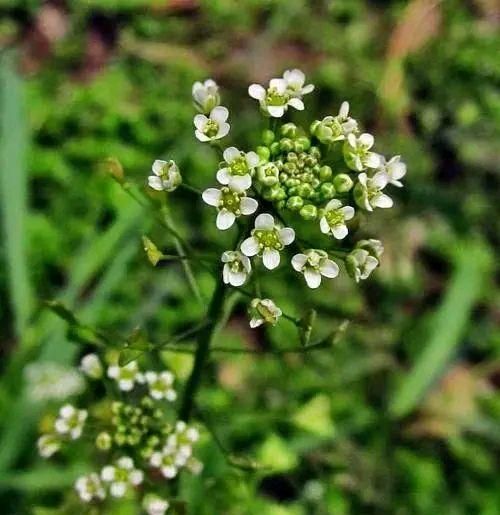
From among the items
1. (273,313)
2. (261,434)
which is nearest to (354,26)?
(261,434)

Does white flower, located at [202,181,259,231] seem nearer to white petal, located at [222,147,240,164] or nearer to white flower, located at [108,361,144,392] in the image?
white petal, located at [222,147,240,164]

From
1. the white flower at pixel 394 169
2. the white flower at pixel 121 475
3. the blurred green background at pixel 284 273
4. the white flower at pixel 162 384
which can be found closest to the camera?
the white flower at pixel 394 169

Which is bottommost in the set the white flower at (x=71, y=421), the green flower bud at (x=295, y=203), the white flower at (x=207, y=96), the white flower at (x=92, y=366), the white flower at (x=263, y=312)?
the white flower at (x=71, y=421)

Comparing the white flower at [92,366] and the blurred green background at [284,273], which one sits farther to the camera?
the blurred green background at [284,273]

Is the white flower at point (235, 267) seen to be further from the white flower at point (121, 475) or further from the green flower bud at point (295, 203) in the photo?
the white flower at point (121, 475)

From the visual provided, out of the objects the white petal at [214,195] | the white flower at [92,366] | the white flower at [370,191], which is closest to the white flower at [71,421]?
the white flower at [92,366]

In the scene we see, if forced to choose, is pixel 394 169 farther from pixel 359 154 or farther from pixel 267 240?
pixel 267 240
